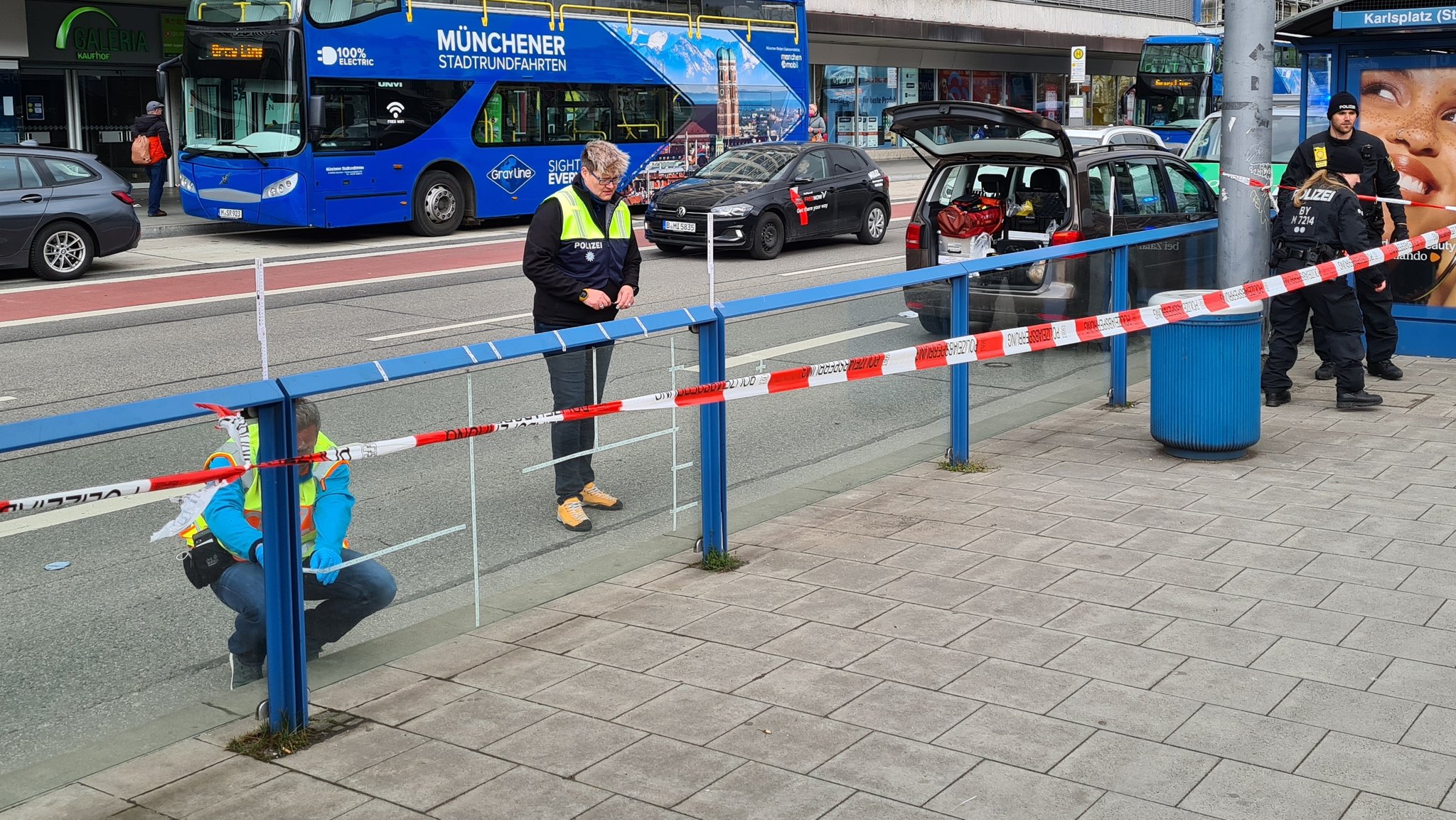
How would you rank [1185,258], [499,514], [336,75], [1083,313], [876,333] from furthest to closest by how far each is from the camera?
1. [336,75]
2. [1185,258]
3. [1083,313]
4. [876,333]
5. [499,514]

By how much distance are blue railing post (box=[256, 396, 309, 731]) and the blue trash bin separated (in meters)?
4.97

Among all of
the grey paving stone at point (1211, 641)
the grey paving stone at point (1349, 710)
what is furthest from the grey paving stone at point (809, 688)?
the grey paving stone at point (1349, 710)

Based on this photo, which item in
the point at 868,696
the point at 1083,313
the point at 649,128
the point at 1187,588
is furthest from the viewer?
the point at 649,128

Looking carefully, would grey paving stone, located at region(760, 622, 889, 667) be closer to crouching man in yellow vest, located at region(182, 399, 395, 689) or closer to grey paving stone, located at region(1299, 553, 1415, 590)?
crouching man in yellow vest, located at region(182, 399, 395, 689)

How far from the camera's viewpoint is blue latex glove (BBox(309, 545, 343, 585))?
183 inches

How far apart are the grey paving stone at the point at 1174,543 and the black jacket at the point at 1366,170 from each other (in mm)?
3656

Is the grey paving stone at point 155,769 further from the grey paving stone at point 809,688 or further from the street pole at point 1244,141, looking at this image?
the street pole at point 1244,141

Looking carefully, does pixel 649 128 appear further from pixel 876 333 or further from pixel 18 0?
pixel 876 333

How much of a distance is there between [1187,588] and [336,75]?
55.8 ft

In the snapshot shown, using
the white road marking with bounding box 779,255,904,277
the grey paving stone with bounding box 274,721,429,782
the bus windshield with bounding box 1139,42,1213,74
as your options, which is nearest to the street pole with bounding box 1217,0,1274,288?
the grey paving stone with bounding box 274,721,429,782

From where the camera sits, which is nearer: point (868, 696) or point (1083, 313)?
point (868, 696)

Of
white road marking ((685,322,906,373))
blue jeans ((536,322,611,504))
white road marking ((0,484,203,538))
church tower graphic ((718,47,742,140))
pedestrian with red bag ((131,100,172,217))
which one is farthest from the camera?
church tower graphic ((718,47,742,140))

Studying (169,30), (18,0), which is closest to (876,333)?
(18,0)

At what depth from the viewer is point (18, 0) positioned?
83.1 feet
